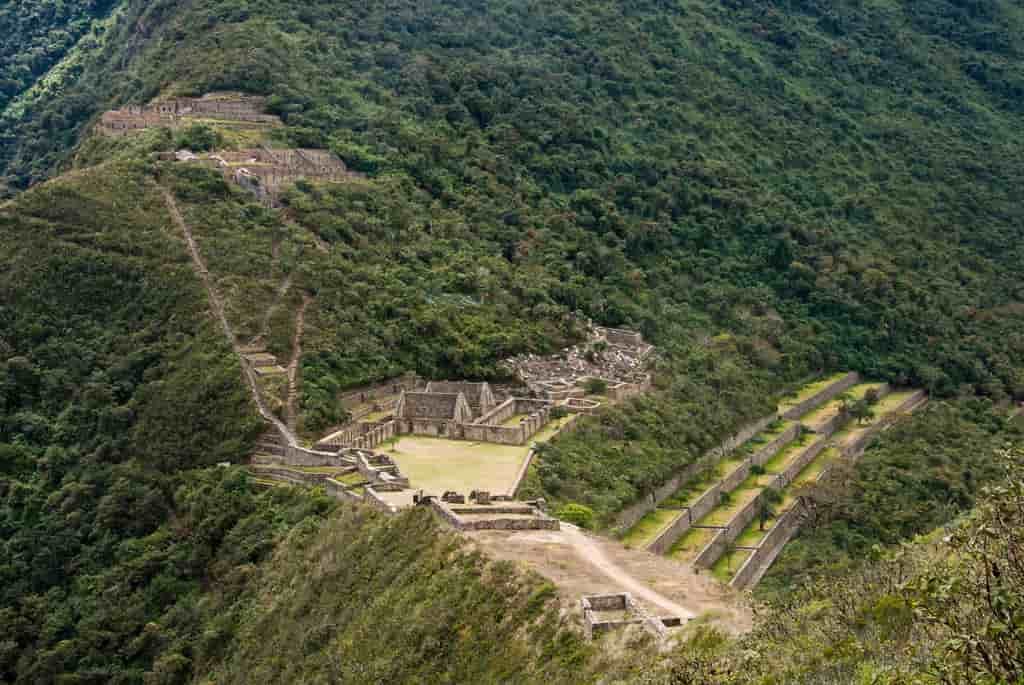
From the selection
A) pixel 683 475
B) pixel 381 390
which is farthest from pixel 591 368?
pixel 381 390

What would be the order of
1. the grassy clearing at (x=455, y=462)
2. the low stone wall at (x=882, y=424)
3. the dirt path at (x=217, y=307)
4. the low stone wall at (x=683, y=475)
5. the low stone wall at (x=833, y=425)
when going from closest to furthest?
the grassy clearing at (x=455, y=462), the dirt path at (x=217, y=307), the low stone wall at (x=683, y=475), the low stone wall at (x=882, y=424), the low stone wall at (x=833, y=425)

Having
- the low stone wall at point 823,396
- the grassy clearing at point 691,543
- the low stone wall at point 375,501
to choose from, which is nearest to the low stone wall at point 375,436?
the low stone wall at point 375,501

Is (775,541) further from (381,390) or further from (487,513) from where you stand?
(487,513)

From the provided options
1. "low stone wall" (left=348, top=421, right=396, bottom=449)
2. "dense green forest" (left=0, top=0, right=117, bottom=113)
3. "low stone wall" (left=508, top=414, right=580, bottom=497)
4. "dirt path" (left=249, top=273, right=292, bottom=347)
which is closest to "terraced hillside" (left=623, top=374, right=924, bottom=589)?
"low stone wall" (left=508, top=414, right=580, bottom=497)

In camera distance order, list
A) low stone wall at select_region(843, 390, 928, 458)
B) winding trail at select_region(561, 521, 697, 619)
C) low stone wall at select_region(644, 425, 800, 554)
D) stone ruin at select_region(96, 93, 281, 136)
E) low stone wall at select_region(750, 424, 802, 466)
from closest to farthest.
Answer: winding trail at select_region(561, 521, 697, 619), low stone wall at select_region(644, 425, 800, 554), low stone wall at select_region(750, 424, 802, 466), low stone wall at select_region(843, 390, 928, 458), stone ruin at select_region(96, 93, 281, 136)

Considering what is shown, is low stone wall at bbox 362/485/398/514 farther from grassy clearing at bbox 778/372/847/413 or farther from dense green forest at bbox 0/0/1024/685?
grassy clearing at bbox 778/372/847/413

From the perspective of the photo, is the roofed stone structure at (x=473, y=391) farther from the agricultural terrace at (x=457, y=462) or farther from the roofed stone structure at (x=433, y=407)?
the agricultural terrace at (x=457, y=462)

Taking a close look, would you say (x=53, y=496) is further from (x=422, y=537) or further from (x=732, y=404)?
(x=732, y=404)
